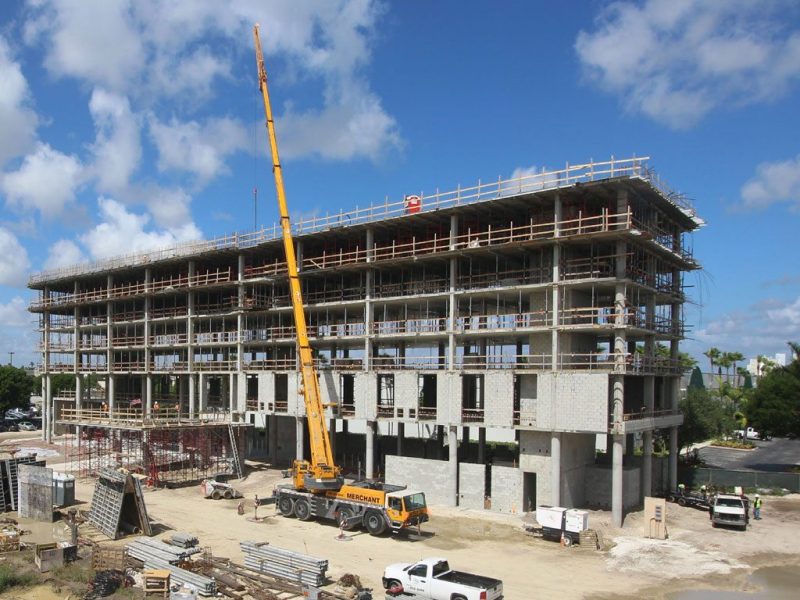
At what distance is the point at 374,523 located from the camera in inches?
1228

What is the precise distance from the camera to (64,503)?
3859 centimetres

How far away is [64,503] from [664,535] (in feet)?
109

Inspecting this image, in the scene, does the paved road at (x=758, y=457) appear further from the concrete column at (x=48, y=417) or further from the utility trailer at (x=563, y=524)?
the concrete column at (x=48, y=417)

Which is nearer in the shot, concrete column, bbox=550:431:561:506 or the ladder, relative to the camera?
concrete column, bbox=550:431:561:506

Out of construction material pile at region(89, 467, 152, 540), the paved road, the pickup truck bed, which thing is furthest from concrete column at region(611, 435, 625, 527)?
the paved road

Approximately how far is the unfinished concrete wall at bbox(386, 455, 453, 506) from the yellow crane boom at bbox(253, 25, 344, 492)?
498 cm

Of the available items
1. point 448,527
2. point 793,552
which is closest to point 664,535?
point 793,552

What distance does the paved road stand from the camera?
194ft

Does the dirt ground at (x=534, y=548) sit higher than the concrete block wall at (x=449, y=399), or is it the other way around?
the concrete block wall at (x=449, y=399)

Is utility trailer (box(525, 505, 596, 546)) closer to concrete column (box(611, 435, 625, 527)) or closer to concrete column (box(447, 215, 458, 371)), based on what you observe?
concrete column (box(611, 435, 625, 527))

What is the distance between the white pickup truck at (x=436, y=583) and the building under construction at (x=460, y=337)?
47.8 ft

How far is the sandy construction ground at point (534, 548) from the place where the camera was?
2581 centimetres

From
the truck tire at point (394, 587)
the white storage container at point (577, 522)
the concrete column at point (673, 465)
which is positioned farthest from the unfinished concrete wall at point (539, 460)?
the truck tire at point (394, 587)

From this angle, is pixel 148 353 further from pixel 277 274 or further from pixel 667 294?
pixel 667 294
